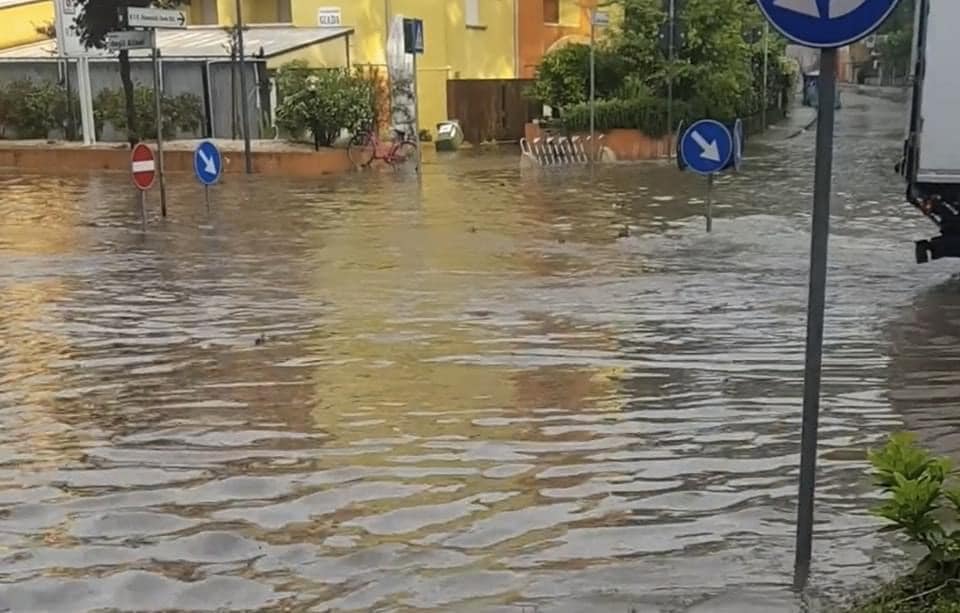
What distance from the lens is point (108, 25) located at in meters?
27.9

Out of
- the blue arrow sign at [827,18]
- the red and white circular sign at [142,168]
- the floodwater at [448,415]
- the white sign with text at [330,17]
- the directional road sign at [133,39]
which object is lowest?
the floodwater at [448,415]

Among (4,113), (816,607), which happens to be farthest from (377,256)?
(4,113)

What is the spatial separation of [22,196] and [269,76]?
943cm

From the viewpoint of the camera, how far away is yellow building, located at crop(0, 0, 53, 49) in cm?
3778

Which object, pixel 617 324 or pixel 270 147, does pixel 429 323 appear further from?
pixel 270 147

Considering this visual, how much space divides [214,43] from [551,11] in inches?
646

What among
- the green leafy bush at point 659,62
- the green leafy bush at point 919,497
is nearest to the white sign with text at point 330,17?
the green leafy bush at point 659,62

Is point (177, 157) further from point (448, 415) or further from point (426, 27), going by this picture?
point (448, 415)

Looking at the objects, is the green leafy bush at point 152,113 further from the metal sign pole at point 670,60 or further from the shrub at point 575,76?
the metal sign pole at point 670,60

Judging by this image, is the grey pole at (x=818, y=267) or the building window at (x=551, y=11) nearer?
the grey pole at (x=818, y=267)

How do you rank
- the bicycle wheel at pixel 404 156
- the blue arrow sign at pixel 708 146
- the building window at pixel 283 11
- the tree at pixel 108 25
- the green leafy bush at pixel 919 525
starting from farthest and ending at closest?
the building window at pixel 283 11, the bicycle wheel at pixel 404 156, the tree at pixel 108 25, the blue arrow sign at pixel 708 146, the green leafy bush at pixel 919 525

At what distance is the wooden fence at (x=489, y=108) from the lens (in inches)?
1491

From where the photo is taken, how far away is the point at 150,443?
6969 mm

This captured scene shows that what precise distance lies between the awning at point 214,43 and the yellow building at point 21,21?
67.2 inches
